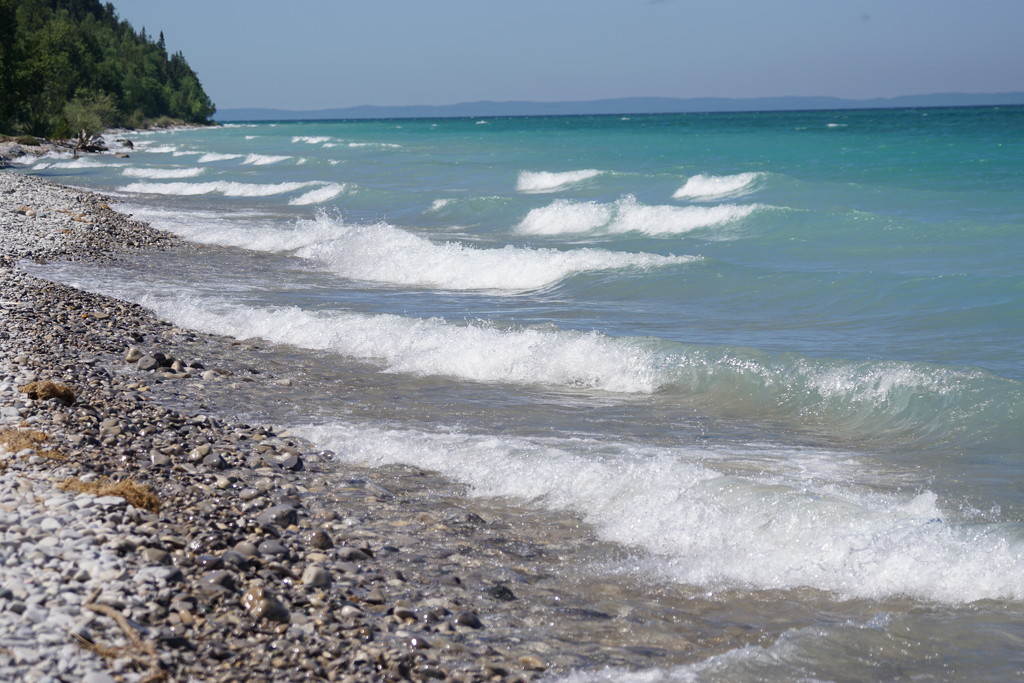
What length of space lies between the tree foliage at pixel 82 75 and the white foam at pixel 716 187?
38.2 metres

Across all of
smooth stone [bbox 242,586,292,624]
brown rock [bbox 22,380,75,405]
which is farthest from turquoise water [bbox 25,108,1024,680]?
smooth stone [bbox 242,586,292,624]

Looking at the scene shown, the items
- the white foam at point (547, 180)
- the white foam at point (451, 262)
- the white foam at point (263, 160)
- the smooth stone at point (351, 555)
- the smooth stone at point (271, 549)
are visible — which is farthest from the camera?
the white foam at point (263, 160)

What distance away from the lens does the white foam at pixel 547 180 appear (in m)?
38.3

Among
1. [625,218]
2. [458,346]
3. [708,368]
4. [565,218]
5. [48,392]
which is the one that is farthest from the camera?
[565,218]

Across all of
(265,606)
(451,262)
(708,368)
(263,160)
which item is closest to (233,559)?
(265,606)

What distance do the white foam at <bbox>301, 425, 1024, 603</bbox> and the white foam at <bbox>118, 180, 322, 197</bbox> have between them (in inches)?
1218

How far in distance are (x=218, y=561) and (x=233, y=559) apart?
0.28 ft

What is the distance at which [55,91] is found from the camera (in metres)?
76.3

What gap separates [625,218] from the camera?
25.9m

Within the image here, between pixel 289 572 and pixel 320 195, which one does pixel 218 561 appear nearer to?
pixel 289 572

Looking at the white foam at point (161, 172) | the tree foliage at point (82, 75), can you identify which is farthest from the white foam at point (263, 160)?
the tree foliage at point (82, 75)

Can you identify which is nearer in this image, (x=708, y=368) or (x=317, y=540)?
(x=317, y=540)

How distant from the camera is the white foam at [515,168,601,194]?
126 feet

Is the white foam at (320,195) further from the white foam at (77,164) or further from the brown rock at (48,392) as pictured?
the brown rock at (48,392)
